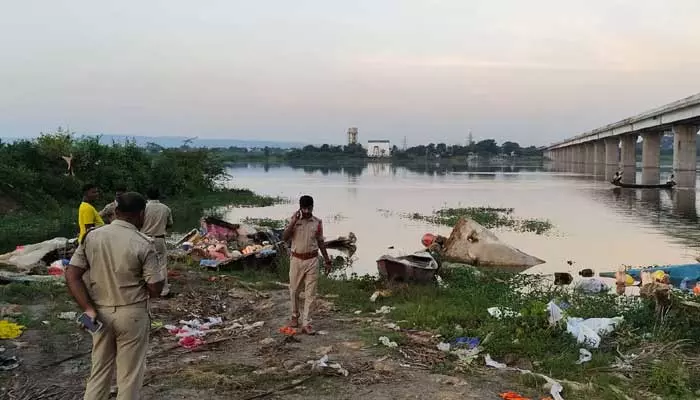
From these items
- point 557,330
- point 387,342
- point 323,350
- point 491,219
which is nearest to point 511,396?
point 387,342

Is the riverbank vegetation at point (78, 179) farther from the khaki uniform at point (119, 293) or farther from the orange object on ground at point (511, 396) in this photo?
the orange object on ground at point (511, 396)

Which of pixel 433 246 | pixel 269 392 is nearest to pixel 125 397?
pixel 269 392

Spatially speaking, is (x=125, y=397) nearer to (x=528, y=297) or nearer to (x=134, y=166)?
(x=528, y=297)

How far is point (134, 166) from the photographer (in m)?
34.9

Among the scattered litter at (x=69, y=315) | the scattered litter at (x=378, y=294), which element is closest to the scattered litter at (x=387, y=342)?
the scattered litter at (x=378, y=294)

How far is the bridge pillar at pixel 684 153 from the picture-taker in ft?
175

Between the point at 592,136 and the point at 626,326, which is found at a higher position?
A: the point at 592,136

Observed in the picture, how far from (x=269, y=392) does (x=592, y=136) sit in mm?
89259

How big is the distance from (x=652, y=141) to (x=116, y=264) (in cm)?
6955

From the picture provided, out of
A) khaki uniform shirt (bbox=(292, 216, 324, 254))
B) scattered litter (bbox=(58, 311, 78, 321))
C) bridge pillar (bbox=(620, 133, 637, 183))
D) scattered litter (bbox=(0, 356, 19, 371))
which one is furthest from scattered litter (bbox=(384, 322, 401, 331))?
bridge pillar (bbox=(620, 133, 637, 183))

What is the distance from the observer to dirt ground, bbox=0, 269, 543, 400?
19.4 ft

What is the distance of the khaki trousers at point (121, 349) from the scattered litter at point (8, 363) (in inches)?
95.5

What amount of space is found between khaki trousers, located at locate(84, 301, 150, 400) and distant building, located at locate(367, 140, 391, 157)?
448 feet

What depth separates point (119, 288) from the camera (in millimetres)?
4430
